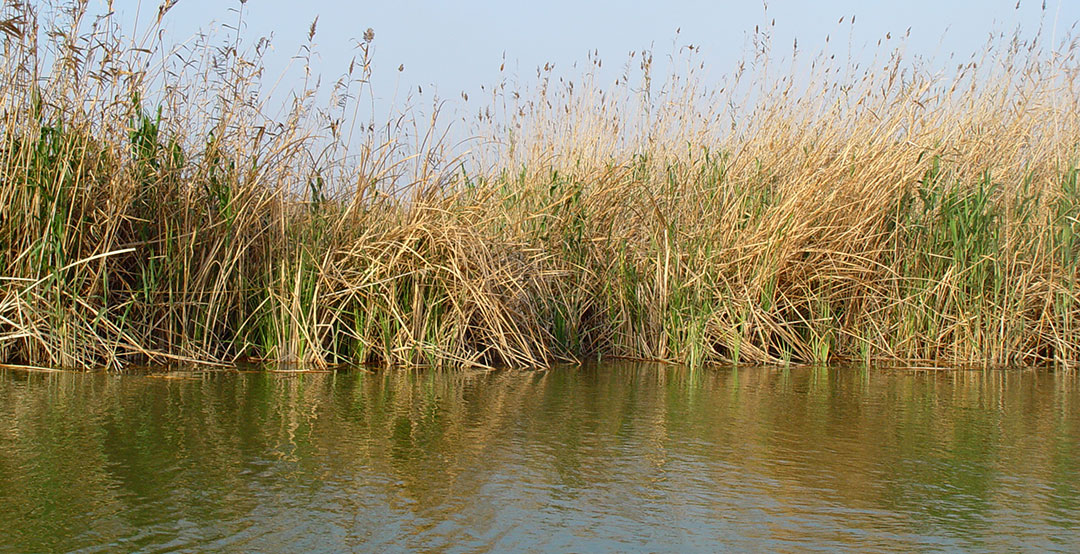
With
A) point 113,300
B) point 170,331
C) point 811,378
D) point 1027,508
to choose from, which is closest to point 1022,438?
point 1027,508

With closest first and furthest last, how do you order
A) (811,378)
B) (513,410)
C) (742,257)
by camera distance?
(513,410), (811,378), (742,257)

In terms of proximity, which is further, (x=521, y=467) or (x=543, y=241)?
(x=543, y=241)

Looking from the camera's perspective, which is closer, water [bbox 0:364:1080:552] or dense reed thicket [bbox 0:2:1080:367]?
water [bbox 0:364:1080:552]

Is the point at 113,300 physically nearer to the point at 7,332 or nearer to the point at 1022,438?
the point at 7,332

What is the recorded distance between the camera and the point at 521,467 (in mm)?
1815

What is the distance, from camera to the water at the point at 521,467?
1.40 m

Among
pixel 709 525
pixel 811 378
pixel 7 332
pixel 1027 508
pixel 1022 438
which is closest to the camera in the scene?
pixel 709 525

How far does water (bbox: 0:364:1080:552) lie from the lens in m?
1.40

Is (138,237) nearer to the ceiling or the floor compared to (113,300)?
nearer to the ceiling

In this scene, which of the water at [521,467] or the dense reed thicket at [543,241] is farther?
the dense reed thicket at [543,241]

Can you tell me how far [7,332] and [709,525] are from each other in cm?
252

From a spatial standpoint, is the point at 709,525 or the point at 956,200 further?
the point at 956,200

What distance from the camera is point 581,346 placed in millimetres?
3855

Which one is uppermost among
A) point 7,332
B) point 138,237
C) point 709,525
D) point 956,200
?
point 956,200
